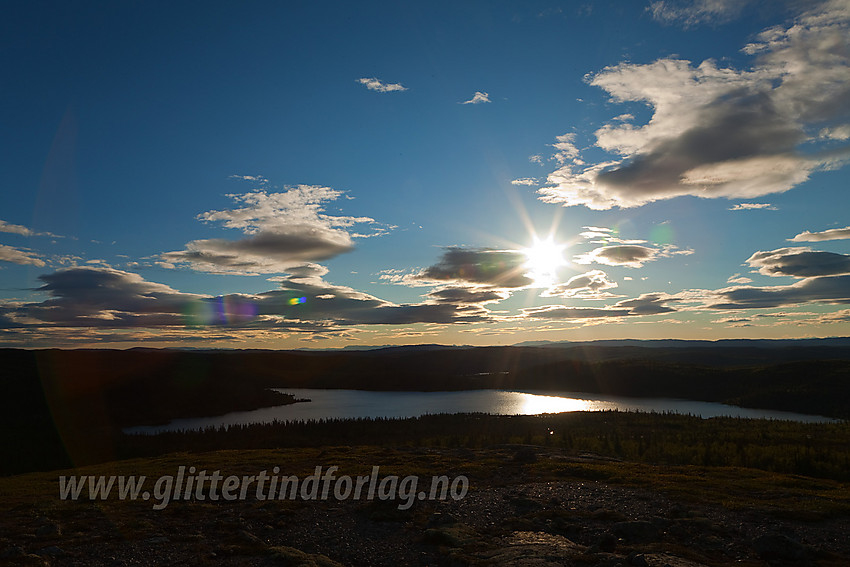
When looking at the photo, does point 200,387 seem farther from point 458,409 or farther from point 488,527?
point 488,527

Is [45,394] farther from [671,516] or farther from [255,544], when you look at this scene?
[671,516]

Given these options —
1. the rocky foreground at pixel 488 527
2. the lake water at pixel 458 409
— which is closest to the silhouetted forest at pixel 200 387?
the lake water at pixel 458 409

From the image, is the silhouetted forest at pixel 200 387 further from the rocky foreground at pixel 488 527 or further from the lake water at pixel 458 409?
the rocky foreground at pixel 488 527

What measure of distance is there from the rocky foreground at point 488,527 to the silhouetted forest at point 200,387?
17.4 m

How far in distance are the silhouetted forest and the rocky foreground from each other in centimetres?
1744

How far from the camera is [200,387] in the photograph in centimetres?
9106

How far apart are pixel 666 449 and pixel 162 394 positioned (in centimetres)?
7851

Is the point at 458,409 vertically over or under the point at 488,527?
under

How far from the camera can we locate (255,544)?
11.8m

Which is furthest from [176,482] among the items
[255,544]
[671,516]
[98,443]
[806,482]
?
[98,443]

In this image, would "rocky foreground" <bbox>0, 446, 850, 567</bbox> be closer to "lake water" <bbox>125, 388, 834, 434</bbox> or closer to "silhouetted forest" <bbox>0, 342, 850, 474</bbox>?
"silhouetted forest" <bbox>0, 342, 850, 474</bbox>

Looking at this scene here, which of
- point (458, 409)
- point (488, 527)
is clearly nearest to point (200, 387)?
point (458, 409)

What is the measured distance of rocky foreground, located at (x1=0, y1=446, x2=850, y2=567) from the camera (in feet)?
34.8

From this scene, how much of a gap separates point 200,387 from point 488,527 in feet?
294
